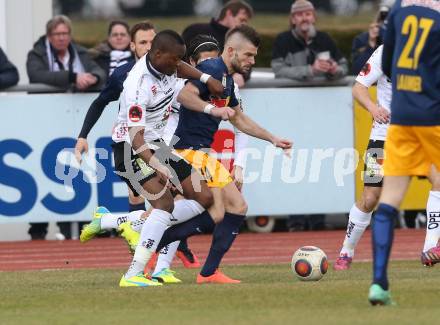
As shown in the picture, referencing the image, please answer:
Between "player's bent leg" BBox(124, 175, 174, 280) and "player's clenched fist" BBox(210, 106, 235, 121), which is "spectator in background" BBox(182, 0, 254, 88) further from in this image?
"player's clenched fist" BBox(210, 106, 235, 121)

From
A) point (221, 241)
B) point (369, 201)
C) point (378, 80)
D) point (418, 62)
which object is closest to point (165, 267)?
point (221, 241)

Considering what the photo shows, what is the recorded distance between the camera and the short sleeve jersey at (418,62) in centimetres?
939

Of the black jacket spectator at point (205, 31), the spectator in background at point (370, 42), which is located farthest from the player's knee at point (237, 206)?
the spectator in background at point (370, 42)

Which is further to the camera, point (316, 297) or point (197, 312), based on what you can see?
point (316, 297)

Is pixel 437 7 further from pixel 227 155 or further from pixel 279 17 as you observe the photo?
pixel 279 17

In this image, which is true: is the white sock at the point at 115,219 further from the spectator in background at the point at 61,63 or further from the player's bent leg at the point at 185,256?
the spectator in background at the point at 61,63

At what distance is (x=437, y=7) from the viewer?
9.45 meters

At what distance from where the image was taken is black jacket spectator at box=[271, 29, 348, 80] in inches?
720

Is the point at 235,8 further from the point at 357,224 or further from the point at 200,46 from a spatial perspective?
the point at 357,224

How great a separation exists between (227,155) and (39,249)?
260 cm

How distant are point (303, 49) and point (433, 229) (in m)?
5.51

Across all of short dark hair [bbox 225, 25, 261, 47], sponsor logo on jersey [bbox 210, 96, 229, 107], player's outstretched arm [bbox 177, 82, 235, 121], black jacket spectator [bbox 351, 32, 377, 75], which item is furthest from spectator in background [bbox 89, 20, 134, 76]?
player's outstretched arm [bbox 177, 82, 235, 121]

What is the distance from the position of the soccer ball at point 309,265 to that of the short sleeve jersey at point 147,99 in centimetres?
161

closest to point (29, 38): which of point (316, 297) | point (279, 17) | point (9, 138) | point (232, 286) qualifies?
point (9, 138)
